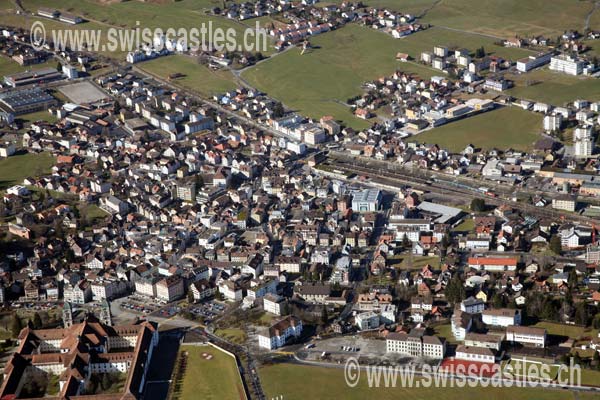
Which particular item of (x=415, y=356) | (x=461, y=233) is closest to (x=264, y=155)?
(x=461, y=233)

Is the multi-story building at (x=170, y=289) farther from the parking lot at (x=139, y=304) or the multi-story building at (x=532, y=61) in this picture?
the multi-story building at (x=532, y=61)

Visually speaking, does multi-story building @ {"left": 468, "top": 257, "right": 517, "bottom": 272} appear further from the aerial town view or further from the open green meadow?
the open green meadow

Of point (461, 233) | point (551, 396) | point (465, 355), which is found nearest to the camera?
point (551, 396)

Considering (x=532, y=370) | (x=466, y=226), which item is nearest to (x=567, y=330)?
(x=532, y=370)

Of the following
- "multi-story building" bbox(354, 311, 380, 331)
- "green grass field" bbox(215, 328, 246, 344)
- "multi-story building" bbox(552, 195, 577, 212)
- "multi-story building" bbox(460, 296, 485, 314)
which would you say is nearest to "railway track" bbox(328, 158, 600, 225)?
"multi-story building" bbox(552, 195, 577, 212)

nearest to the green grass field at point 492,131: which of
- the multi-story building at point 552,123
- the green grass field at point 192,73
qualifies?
the multi-story building at point 552,123

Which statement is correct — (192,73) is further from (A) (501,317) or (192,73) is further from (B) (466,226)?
(A) (501,317)

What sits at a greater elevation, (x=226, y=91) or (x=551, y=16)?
(x=551, y=16)

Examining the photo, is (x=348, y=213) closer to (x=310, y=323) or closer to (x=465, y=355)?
(x=310, y=323)
